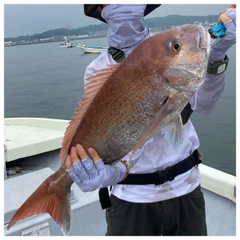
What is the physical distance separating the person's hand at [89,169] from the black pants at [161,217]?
0.95 feet

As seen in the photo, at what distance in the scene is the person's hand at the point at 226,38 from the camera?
152 cm

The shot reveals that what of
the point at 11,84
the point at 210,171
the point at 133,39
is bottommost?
the point at 11,84

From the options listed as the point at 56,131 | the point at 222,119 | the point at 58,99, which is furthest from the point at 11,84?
the point at 56,131

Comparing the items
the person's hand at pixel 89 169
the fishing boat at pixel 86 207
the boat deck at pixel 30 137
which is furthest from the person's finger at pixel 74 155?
the boat deck at pixel 30 137

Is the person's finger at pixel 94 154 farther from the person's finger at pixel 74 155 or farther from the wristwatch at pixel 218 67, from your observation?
the wristwatch at pixel 218 67

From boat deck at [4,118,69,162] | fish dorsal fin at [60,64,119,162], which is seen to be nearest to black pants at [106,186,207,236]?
fish dorsal fin at [60,64,119,162]

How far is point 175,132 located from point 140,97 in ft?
0.88

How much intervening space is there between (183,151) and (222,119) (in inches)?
389

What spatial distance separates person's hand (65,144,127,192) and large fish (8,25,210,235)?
4cm

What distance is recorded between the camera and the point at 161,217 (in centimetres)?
176

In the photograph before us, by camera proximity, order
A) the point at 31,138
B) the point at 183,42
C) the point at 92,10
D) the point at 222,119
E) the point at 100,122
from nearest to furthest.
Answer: the point at 183,42 → the point at 100,122 → the point at 92,10 → the point at 31,138 → the point at 222,119

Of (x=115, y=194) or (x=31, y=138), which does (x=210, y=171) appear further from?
(x=31, y=138)

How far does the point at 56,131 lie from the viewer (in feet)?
14.8

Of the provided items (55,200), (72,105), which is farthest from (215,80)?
(72,105)
